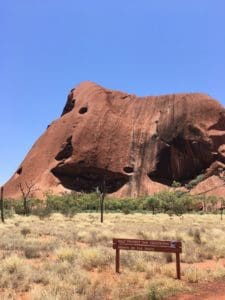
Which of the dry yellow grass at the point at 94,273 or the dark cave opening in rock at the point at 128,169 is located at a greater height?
the dark cave opening in rock at the point at 128,169

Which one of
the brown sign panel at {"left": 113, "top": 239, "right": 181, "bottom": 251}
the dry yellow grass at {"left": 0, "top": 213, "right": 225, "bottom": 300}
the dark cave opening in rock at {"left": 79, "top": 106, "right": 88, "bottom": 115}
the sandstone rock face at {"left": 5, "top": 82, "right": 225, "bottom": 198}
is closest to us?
the dry yellow grass at {"left": 0, "top": 213, "right": 225, "bottom": 300}

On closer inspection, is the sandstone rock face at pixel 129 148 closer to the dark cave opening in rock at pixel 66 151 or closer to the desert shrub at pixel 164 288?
the dark cave opening in rock at pixel 66 151

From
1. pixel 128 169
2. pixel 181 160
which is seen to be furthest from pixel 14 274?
pixel 128 169

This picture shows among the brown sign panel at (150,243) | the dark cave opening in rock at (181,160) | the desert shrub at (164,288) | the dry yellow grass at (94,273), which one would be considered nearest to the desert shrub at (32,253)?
the dry yellow grass at (94,273)

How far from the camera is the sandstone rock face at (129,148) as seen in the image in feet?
354

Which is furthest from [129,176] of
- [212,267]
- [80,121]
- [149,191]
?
[212,267]

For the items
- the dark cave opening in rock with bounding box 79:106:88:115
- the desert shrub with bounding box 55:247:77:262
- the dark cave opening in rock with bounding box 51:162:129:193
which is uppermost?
the dark cave opening in rock with bounding box 79:106:88:115

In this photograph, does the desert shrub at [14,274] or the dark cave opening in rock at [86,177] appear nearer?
the desert shrub at [14,274]

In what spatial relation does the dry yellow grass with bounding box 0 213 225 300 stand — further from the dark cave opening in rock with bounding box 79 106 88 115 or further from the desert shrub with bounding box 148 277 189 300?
the dark cave opening in rock with bounding box 79 106 88 115

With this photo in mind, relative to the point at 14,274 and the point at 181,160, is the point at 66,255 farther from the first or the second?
Result: the point at 181,160

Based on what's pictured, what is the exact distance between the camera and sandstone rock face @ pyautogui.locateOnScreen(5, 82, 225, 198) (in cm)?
10794

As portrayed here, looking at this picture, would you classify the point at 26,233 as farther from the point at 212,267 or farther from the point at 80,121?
the point at 80,121

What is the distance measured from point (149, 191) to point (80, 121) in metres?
24.6

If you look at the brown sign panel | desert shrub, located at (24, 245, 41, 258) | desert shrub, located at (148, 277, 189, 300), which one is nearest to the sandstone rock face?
desert shrub, located at (24, 245, 41, 258)
